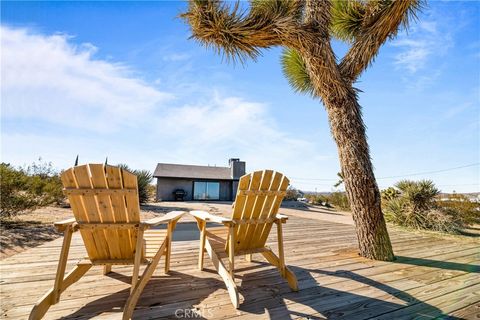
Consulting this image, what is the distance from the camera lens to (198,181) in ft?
55.4

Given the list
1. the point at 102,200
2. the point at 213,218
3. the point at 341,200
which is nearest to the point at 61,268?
the point at 102,200

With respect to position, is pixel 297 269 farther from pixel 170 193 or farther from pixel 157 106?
pixel 170 193

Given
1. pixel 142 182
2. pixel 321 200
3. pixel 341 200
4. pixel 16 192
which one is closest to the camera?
pixel 16 192

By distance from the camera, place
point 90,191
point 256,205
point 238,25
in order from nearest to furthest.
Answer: point 90,191 → point 256,205 → point 238,25

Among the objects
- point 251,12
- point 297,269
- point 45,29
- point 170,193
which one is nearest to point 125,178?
point 297,269

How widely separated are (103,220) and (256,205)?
1.35 meters

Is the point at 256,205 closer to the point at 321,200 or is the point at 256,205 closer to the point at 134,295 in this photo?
the point at 134,295

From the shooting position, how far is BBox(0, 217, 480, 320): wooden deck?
1649 millimetres

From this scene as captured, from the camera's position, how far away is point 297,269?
2617 millimetres

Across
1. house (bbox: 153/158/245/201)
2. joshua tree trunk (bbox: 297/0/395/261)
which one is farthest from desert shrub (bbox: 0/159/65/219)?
house (bbox: 153/158/245/201)

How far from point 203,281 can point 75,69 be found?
6.44 metres

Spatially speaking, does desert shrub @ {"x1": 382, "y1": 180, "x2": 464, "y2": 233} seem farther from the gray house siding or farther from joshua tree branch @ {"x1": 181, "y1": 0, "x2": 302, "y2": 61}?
the gray house siding
